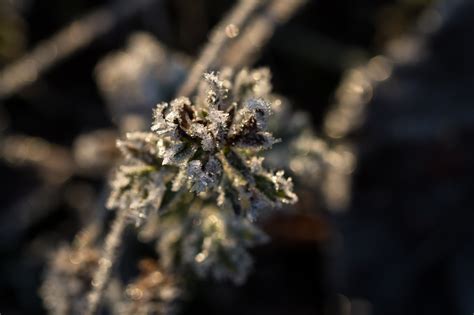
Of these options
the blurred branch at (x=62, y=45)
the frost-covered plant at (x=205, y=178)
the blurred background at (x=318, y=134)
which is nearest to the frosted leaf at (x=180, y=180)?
the frost-covered plant at (x=205, y=178)

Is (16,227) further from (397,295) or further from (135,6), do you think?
(397,295)

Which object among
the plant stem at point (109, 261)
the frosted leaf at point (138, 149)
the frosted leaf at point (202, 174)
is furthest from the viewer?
the plant stem at point (109, 261)

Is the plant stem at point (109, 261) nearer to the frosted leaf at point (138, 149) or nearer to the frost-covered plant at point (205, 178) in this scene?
the frost-covered plant at point (205, 178)

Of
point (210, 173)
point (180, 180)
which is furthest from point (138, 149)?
point (210, 173)

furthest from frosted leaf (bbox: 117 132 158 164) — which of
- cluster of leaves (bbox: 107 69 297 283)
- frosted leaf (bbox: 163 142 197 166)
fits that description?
frosted leaf (bbox: 163 142 197 166)

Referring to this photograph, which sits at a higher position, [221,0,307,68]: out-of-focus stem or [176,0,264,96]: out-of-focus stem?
[221,0,307,68]: out-of-focus stem

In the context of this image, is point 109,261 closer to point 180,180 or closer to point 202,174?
point 180,180

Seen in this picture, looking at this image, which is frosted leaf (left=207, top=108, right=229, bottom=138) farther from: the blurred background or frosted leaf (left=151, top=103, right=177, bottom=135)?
the blurred background
